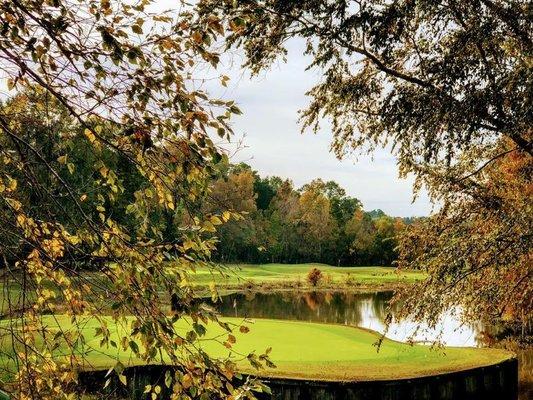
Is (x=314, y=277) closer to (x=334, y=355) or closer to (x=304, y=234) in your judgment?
(x=334, y=355)

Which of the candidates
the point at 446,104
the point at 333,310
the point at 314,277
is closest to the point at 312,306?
the point at 333,310

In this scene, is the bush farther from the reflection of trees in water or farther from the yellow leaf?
the yellow leaf

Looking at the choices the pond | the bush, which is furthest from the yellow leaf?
the bush

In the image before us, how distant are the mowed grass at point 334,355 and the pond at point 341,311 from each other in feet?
13.8

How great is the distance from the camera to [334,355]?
1290 centimetres

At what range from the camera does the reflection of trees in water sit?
27.4 metres

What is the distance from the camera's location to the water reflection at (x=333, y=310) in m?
23.3

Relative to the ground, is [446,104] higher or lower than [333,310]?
higher

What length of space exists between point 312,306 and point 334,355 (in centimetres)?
1937

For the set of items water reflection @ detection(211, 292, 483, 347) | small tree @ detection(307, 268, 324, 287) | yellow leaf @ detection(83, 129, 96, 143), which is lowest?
water reflection @ detection(211, 292, 483, 347)

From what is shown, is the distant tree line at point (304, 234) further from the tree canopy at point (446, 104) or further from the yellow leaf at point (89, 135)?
the yellow leaf at point (89, 135)

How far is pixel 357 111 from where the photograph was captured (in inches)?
388

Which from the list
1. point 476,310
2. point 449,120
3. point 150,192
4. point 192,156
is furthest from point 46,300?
point 476,310

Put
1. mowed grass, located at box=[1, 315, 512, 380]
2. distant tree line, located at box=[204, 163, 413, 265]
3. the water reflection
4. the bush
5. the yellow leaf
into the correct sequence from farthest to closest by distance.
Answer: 1. distant tree line, located at box=[204, 163, 413, 265]
2. the bush
3. the water reflection
4. mowed grass, located at box=[1, 315, 512, 380]
5. the yellow leaf
